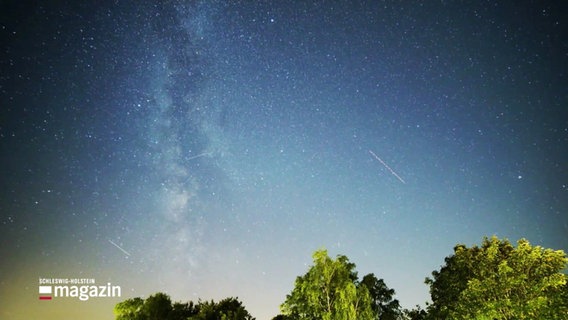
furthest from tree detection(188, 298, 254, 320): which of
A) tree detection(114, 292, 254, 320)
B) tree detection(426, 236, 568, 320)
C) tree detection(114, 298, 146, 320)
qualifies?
tree detection(426, 236, 568, 320)

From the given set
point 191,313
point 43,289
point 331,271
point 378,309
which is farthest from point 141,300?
point 378,309

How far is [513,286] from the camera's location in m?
24.2

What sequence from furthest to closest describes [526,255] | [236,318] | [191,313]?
[191,313] → [236,318] → [526,255]

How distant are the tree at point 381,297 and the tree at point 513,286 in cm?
1693

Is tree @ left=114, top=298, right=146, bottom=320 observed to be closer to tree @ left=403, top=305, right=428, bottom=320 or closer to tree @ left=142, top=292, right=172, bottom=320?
tree @ left=142, top=292, right=172, bottom=320

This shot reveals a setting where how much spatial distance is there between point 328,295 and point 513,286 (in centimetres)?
1519

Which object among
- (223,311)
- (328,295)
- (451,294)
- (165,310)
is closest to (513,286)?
(451,294)

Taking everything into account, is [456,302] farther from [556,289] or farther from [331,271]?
[331,271]

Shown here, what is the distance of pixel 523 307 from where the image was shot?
23.4 m

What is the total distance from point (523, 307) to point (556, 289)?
3021 mm

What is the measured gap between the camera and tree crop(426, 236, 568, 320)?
75.6 feet

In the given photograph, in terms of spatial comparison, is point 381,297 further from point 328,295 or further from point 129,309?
point 129,309

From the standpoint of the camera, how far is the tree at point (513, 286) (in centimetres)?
2305

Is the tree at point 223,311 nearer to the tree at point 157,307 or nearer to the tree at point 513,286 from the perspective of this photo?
the tree at point 157,307
